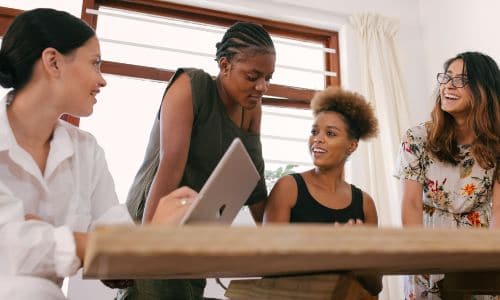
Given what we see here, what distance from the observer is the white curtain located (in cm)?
287

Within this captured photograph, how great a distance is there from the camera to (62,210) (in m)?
1.09

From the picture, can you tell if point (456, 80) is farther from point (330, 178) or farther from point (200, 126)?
point (200, 126)

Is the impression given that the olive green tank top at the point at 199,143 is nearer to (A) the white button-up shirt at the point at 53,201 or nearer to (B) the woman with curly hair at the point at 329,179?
(A) the white button-up shirt at the point at 53,201

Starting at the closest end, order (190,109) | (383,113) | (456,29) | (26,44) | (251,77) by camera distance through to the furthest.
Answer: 1. (26,44)
2. (190,109)
3. (251,77)
4. (383,113)
5. (456,29)

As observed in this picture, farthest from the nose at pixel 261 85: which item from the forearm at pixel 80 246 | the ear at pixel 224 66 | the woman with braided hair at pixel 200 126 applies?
the forearm at pixel 80 246

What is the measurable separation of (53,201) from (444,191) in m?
1.27

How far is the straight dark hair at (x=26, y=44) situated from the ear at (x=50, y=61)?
0.04ft

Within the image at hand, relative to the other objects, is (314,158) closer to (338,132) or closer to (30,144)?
(338,132)

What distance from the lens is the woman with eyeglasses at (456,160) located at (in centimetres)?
167

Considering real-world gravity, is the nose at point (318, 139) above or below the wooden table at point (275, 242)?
above

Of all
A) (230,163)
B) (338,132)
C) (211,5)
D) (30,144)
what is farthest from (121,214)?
(211,5)

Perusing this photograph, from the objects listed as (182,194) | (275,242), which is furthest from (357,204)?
(275,242)

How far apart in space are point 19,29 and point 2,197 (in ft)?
1.53

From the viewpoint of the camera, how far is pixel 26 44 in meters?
1.15
